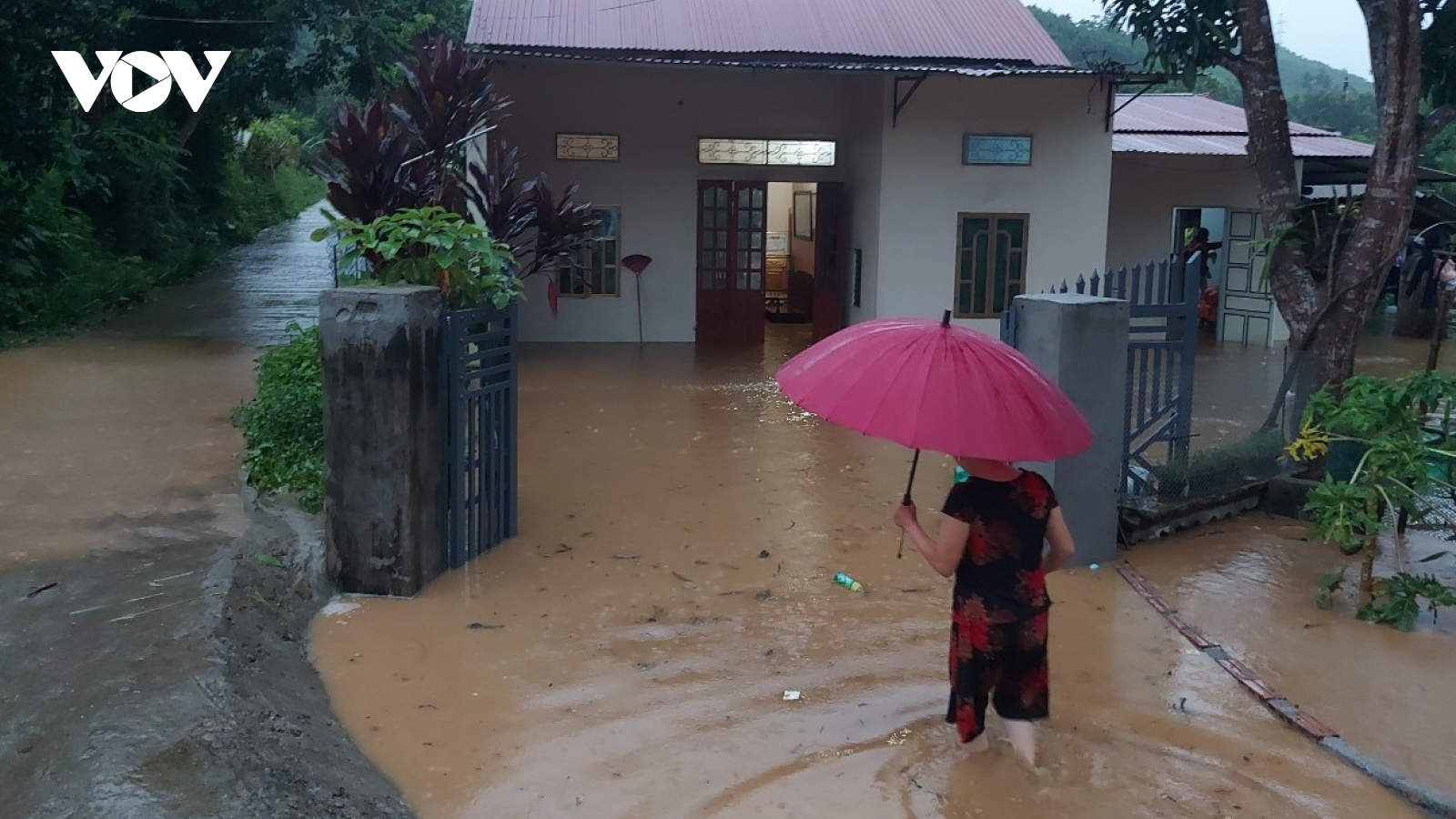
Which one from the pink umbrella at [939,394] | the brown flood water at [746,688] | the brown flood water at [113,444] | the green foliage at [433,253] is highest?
the green foliage at [433,253]

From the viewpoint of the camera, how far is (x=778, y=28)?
13.1m

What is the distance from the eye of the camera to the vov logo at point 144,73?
44.7 feet

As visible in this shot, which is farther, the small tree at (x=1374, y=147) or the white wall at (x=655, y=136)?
the white wall at (x=655, y=136)

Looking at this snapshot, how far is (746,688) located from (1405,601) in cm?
308

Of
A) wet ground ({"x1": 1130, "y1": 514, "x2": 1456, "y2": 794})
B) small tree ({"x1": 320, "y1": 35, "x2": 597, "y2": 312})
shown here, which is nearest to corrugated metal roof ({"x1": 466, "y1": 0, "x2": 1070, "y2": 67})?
small tree ({"x1": 320, "y1": 35, "x2": 597, "y2": 312})

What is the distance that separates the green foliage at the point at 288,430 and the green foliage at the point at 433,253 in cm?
67

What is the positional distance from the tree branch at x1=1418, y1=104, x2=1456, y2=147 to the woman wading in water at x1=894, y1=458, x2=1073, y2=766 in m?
5.24

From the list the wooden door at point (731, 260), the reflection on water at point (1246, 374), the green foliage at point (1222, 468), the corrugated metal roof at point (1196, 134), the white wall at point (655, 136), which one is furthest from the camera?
the corrugated metal roof at point (1196, 134)

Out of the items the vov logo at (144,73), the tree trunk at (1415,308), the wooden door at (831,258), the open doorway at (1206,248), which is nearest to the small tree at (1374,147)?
the wooden door at (831,258)

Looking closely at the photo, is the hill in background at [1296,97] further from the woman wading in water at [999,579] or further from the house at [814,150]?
the woman wading in water at [999,579]

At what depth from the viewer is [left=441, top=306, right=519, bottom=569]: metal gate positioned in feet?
18.2

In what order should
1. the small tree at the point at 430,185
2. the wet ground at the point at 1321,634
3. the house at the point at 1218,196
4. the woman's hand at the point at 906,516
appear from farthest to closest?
1. the house at the point at 1218,196
2. the small tree at the point at 430,185
3. the wet ground at the point at 1321,634
4. the woman's hand at the point at 906,516

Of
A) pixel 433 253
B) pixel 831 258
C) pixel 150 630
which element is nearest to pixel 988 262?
pixel 831 258

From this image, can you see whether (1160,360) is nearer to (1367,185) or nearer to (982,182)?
(1367,185)
